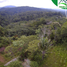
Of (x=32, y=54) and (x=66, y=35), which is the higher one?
(x=66, y=35)

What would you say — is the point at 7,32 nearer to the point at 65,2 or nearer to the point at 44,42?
the point at 44,42

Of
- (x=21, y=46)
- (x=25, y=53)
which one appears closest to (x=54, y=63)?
(x=25, y=53)

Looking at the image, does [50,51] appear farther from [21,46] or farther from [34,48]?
[21,46]

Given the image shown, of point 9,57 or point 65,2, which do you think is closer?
point 65,2

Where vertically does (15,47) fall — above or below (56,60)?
above

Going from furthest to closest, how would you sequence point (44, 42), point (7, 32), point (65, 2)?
point (7, 32) → point (44, 42) → point (65, 2)

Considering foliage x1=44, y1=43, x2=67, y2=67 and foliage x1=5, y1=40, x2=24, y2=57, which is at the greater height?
foliage x1=5, y1=40, x2=24, y2=57

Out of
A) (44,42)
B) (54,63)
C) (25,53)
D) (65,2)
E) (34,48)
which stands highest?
(65,2)

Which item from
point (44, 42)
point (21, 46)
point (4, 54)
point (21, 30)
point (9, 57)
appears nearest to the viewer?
point (44, 42)

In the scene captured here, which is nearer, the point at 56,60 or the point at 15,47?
the point at 15,47

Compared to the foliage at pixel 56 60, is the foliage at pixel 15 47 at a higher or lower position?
higher
